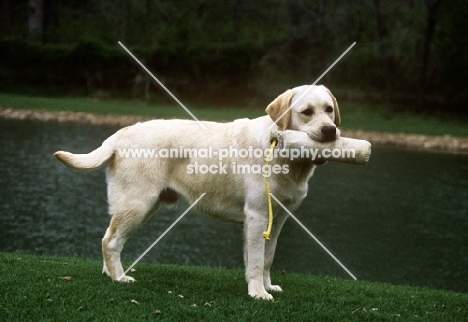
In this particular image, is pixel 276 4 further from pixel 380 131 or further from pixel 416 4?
pixel 380 131

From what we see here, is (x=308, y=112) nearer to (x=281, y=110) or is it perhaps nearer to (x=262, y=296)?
(x=281, y=110)

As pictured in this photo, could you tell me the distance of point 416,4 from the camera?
135 ft

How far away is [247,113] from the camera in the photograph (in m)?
31.9

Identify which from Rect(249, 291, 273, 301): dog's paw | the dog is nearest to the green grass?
Rect(249, 291, 273, 301): dog's paw

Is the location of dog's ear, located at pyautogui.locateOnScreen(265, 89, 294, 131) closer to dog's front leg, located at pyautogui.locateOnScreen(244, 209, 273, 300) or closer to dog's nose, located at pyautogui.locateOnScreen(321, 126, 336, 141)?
dog's nose, located at pyautogui.locateOnScreen(321, 126, 336, 141)

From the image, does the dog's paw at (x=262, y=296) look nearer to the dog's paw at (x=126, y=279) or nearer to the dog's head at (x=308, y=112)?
the dog's paw at (x=126, y=279)

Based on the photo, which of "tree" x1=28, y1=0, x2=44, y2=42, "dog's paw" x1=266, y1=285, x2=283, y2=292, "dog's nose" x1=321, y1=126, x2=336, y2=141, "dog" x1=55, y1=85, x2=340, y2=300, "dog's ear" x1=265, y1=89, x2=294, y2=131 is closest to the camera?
"dog's nose" x1=321, y1=126, x2=336, y2=141

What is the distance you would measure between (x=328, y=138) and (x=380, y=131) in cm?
2275

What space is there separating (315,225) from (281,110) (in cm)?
794

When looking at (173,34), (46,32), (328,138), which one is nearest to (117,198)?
(328,138)

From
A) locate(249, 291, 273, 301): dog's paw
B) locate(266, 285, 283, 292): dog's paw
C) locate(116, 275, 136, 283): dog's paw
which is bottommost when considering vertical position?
locate(266, 285, 283, 292): dog's paw

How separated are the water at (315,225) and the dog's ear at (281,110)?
4.73 meters

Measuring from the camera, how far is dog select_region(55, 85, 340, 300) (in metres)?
6.56

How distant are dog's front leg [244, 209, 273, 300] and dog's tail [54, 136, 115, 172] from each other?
1460mm
